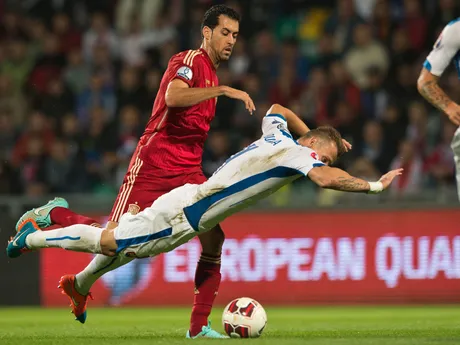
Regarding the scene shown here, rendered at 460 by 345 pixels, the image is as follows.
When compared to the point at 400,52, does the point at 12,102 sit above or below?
below

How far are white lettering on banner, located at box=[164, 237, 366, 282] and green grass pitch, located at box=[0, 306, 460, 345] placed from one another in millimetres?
517

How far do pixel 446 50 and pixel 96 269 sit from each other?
11.1 feet

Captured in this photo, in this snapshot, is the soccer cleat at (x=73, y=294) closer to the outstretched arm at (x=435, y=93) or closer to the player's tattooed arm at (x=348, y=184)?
the player's tattooed arm at (x=348, y=184)

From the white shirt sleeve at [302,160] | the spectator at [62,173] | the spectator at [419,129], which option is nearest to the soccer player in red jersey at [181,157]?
the white shirt sleeve at [302,160]

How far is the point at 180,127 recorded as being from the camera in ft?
28.3

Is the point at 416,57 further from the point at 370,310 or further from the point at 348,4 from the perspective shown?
the point at 370,310

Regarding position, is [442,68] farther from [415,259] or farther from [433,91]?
[415,259]

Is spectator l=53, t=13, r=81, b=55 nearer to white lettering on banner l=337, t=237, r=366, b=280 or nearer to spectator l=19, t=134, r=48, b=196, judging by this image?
spectator l=19, t=134, r=48, b=196

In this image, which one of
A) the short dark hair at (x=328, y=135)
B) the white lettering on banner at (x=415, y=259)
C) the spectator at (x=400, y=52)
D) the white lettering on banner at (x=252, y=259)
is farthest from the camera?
the spectator at (x=400, y=52)

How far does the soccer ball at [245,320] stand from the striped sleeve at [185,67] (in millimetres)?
1808

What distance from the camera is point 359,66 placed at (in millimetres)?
15906

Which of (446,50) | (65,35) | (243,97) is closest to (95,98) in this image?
(65,35)

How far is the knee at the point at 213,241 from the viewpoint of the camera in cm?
864

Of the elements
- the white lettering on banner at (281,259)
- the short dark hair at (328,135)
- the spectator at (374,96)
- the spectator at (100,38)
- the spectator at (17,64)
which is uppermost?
the spectator at (100,38)
